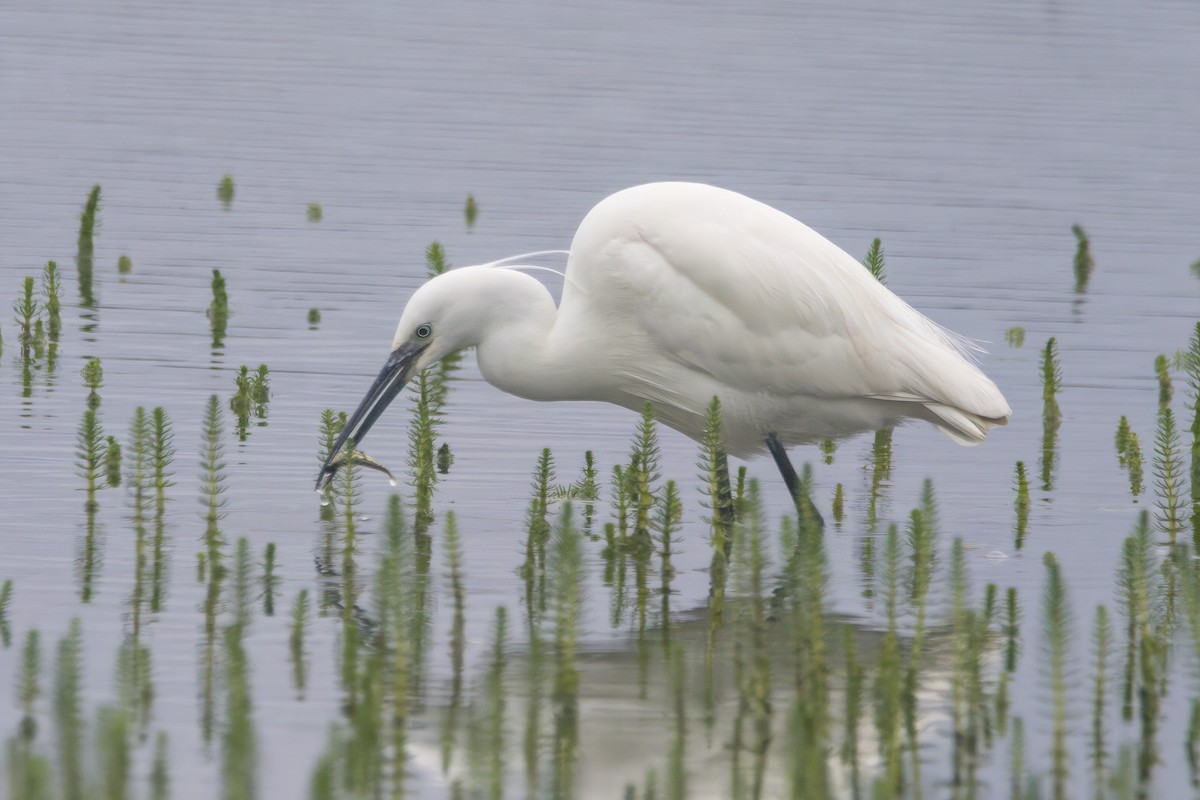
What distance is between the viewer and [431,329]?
26.8 ft

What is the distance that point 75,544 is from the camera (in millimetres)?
7586

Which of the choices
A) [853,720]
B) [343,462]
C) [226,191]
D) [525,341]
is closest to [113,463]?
[343,462]

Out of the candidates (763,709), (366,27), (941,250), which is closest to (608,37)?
(366,27)

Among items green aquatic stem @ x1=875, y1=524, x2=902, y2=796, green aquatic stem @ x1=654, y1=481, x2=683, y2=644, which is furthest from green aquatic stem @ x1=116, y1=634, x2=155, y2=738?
green aquatic stem @ x1=875, y1=524, x2=902, y2=796

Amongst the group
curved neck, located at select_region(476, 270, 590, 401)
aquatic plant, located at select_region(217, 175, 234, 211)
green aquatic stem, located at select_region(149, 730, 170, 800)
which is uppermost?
aquatic plant, located at select_region(217, 175, 234, 211)

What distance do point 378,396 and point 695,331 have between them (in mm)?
1358

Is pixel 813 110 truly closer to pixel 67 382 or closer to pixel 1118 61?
pixel 1118 61

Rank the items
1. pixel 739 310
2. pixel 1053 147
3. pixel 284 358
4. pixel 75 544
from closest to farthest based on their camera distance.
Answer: pixel 75 544, pixel 739 310, pixel 284 358, pixel 1053 147

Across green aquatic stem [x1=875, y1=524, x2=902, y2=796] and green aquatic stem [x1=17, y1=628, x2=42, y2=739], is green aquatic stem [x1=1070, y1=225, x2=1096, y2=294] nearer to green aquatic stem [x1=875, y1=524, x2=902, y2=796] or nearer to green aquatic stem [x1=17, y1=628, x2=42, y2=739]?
green aquatic stem [x1=875, y1=524, x2=902, y2=796]

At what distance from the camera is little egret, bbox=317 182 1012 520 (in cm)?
814

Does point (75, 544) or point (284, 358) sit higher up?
point (284, 358)

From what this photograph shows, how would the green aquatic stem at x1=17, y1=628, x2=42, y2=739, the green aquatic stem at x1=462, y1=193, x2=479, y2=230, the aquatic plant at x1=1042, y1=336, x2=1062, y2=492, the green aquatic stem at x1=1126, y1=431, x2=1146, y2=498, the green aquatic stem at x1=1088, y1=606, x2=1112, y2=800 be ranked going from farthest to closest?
the green aquatic stem at x1=462, y1=193, x2=479, y2=230 → the aquatic plant at x1=1042, y1=336, x2=1062, y2=492 → the green aquatic stem at x1=1126, y1=431, x2=1146, y2=498 → the green aquatic stem at x1=1088, y1=606, x2=1112, y2=800 → the green aquatic stem at x1=17, y1=628, x2=42, y2=739

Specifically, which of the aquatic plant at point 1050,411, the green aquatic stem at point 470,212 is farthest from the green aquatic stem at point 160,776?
the green aquatic stem at point 470,212

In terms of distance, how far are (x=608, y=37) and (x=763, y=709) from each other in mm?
20141
